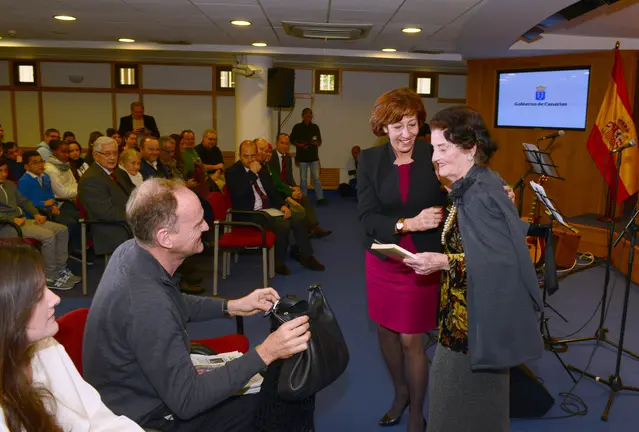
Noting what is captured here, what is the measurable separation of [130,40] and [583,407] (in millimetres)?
8080

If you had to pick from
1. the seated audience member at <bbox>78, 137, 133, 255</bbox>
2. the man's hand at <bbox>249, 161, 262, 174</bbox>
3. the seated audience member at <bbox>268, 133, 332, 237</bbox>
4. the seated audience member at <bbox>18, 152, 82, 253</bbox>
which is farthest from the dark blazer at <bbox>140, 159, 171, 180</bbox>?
the seated audience member at <bbox>268, 133, 332, 237</bbox>

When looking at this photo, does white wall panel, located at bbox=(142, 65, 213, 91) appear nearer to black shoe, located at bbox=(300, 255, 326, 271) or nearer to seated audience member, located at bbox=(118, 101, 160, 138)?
seated audience member, located at bbox=(118, 101, 160, 138)

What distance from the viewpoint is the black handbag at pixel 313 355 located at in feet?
5.75

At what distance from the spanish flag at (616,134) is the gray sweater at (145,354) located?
6.56m

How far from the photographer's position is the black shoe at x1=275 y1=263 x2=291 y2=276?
6.09 m

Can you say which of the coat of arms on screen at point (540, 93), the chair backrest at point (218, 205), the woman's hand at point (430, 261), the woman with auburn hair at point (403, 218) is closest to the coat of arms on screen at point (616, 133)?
the coat of arms on screen at point (540, 93)

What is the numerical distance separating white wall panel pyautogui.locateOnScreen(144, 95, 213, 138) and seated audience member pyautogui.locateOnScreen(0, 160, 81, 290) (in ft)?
23.2

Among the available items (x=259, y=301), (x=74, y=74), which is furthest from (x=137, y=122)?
(x=259, y=301)

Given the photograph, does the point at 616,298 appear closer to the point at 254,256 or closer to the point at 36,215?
the point at 254,256

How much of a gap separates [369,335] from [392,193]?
1.93 m

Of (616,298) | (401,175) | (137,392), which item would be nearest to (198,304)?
(137,392)

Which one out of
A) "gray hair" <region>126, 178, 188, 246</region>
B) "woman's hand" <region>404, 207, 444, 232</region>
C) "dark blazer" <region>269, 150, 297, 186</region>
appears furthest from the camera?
"dark blazer" <region>269, 150, 297, 186</region>

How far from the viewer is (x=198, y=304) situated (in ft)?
Result: 7.58

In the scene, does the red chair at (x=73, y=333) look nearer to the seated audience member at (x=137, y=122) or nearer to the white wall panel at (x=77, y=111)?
the seated audience member at (x=137, y=122)
